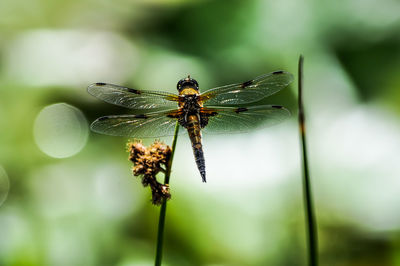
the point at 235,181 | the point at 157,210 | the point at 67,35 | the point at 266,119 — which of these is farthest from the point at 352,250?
the point at 67,35

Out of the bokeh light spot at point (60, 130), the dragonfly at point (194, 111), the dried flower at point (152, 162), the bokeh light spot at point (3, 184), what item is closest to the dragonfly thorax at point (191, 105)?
the dragonfly at point (194, 111)

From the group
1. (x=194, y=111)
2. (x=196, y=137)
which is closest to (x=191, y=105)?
(x=194, y=111)

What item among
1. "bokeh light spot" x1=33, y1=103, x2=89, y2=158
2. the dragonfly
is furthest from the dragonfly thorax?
"bokeh light spot" x1=33, y1=103, x2=89, y2=158

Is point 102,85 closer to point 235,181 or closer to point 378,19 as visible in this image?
point 235,181

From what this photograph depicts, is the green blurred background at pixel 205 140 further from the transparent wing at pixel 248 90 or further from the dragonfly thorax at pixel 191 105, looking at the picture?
the dragonfly thorax at pixel 191 105

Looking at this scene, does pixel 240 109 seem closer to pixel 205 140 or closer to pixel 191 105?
pixel 191 105

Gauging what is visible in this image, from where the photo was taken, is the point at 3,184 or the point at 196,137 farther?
the point at 3,184
